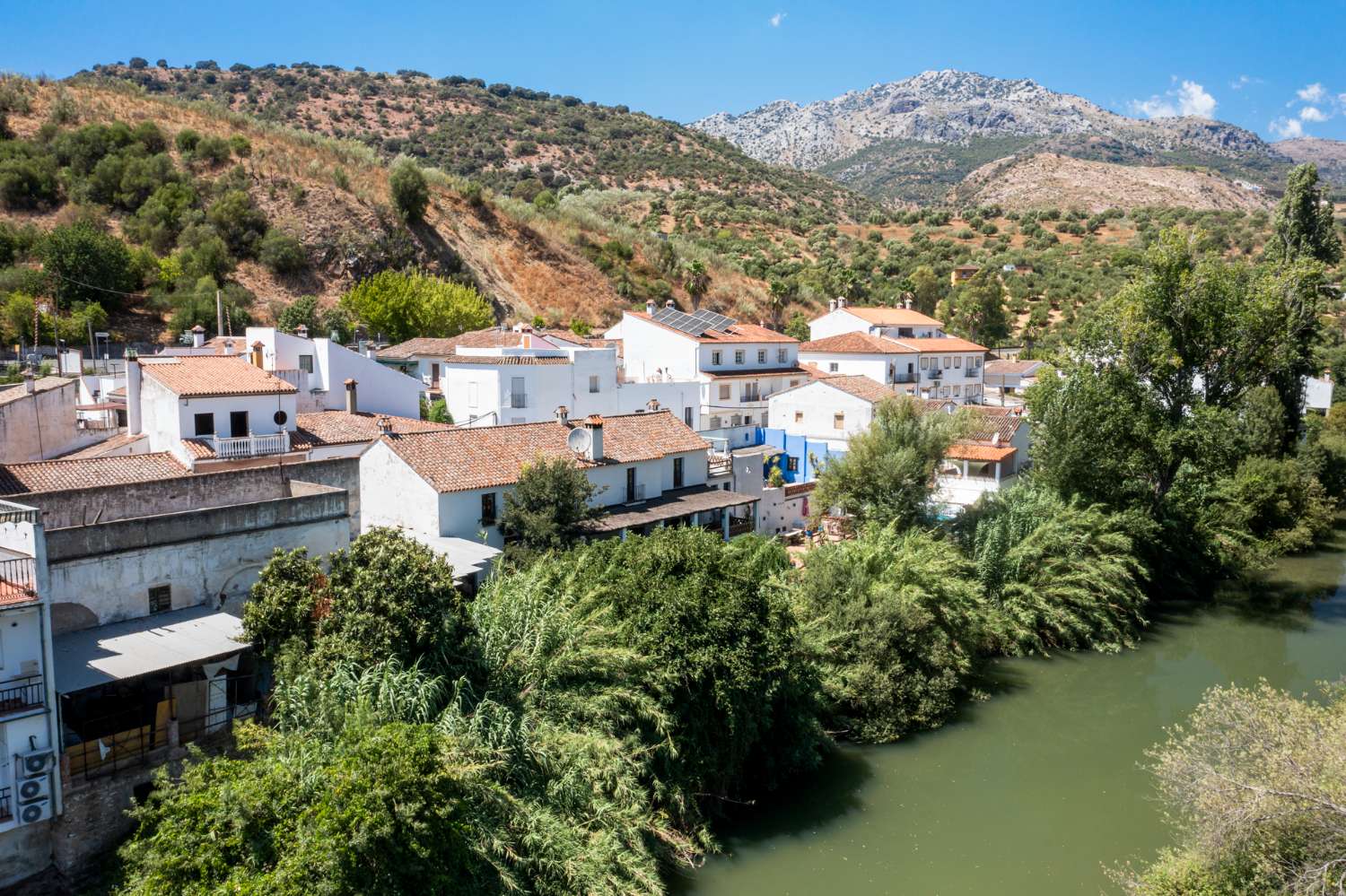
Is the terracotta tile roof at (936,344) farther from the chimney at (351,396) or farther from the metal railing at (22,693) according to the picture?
the metal railing at (22,693)

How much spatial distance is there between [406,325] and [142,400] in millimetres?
25353

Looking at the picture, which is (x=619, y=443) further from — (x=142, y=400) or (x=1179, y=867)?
(x=1179, y=867)

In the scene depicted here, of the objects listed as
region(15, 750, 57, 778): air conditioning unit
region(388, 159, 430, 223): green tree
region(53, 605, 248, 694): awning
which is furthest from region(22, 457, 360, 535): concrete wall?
region(388, 159, 430, 223): green tree

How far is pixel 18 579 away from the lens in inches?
549

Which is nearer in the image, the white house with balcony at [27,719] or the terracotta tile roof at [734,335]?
the white house with balcony at [27,719]

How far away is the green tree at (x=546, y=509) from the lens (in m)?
23.1

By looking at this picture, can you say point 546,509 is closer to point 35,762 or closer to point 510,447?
point 510,447

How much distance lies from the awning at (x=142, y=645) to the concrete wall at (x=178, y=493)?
2548mm

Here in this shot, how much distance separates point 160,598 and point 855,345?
133ft

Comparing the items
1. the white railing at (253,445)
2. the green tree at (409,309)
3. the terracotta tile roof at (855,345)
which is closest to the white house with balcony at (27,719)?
the white railing at (253,445)

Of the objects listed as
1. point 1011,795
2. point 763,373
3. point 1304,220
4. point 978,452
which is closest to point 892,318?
point 763,373

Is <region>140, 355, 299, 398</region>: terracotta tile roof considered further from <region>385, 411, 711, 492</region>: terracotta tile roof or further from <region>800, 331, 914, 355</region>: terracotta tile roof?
<region>800, 331, 914, 355</region>: terracotta tile roof

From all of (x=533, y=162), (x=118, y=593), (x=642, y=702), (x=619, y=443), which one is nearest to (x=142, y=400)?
(x=118, y=593)

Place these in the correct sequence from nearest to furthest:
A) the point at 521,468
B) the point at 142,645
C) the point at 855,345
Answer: the point at 142,645
the point at 521,468
the point at 855,345
